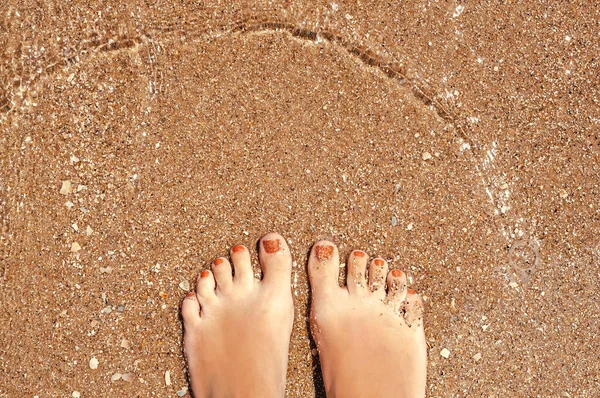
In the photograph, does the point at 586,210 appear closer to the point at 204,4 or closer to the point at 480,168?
the point at 480,168

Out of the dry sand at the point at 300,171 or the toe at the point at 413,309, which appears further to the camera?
the toe at the point at 413,309

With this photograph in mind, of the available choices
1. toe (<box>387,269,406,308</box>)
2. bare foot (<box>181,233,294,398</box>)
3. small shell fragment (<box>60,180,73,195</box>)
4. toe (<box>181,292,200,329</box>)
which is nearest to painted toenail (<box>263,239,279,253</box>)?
bare foot (<box>181,233,294,398</box>)

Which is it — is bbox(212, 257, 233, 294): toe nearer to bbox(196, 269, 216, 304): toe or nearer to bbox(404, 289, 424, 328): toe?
bbox(196, 269, 216, 304): toe

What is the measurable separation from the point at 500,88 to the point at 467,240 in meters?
0.67

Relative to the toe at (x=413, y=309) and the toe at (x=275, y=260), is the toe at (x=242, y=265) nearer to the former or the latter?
the toe at (x=275, y=260)

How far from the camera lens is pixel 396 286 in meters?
2.08

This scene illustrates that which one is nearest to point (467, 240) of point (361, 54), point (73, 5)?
point (361, 54)

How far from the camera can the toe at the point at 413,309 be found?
2.08 m

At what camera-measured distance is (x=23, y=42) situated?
190 cm

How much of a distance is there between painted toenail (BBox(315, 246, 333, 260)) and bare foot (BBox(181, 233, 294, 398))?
129mm

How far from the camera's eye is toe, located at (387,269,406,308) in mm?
2072

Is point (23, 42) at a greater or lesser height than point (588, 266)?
greater

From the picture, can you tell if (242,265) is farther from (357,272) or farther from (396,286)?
(396,286)

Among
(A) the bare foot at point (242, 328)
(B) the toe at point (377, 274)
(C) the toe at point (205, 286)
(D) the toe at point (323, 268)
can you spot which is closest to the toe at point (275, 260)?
(A) the bare foot at point (242, 328)
